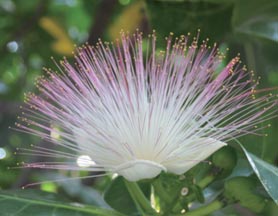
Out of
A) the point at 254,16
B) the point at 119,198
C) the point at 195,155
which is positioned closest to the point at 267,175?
the point at 195,155

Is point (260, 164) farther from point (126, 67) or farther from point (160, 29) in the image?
point (160, 29)

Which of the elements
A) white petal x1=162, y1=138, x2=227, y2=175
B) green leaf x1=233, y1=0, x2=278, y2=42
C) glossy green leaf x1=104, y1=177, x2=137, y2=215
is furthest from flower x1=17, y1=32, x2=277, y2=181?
green leaf x1=233, y1=0, x2=278, y2=42

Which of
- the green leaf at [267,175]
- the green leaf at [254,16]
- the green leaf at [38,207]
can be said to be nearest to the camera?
the green leaf at [267,175]

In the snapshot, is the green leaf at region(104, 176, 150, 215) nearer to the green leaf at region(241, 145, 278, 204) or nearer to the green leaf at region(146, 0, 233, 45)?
the green leaf at region(241, 145, 278, 204)

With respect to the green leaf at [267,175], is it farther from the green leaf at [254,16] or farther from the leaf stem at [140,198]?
the green leaf at [254,16]

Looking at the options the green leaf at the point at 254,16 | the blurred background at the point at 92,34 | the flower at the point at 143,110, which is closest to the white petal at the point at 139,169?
the flower at the point at 143,110

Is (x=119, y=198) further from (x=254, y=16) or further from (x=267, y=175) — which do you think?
(x=254, y=16)

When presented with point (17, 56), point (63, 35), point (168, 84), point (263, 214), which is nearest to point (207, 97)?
point (168, 84)
